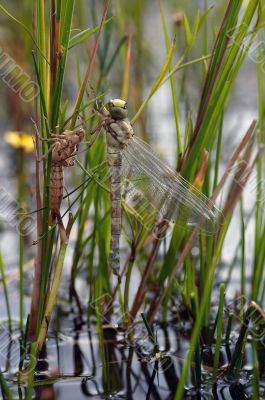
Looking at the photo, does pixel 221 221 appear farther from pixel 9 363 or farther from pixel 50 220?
pixel 9 363

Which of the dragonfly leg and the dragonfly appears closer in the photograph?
the dragonfly leg

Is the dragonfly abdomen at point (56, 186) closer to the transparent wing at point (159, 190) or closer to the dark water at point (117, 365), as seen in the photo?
the transparent wing at point (159, 190)

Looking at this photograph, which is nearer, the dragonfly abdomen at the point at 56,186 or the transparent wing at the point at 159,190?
the dragonfly abdomen at the point at 56,186

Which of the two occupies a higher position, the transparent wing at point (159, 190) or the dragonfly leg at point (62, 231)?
the transparent wing at point (159, 190)

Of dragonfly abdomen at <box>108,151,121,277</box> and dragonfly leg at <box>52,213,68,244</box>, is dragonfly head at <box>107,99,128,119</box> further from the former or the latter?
dragonfly leg at <box>52,213,68,244</box>

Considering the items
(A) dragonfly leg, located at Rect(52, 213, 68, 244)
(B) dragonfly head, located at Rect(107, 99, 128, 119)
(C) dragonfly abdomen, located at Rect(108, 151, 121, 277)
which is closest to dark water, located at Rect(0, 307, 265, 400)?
(C) dragonfly abdomen, located at Rect(108, 151, 121, 277)

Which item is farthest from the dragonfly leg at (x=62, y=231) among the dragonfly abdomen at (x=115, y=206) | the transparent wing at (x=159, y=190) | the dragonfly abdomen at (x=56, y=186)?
the transparent wing at (x=159, y=190)

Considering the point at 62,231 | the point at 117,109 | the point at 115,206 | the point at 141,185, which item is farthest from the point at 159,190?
the point at 62,231

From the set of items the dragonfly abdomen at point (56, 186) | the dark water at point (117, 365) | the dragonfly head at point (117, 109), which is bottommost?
the dark water at point (117, 365)

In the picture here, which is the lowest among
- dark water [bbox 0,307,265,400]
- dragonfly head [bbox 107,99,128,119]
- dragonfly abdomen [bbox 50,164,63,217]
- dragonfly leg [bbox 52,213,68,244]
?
dark water [bbox 0,307,265,400]
